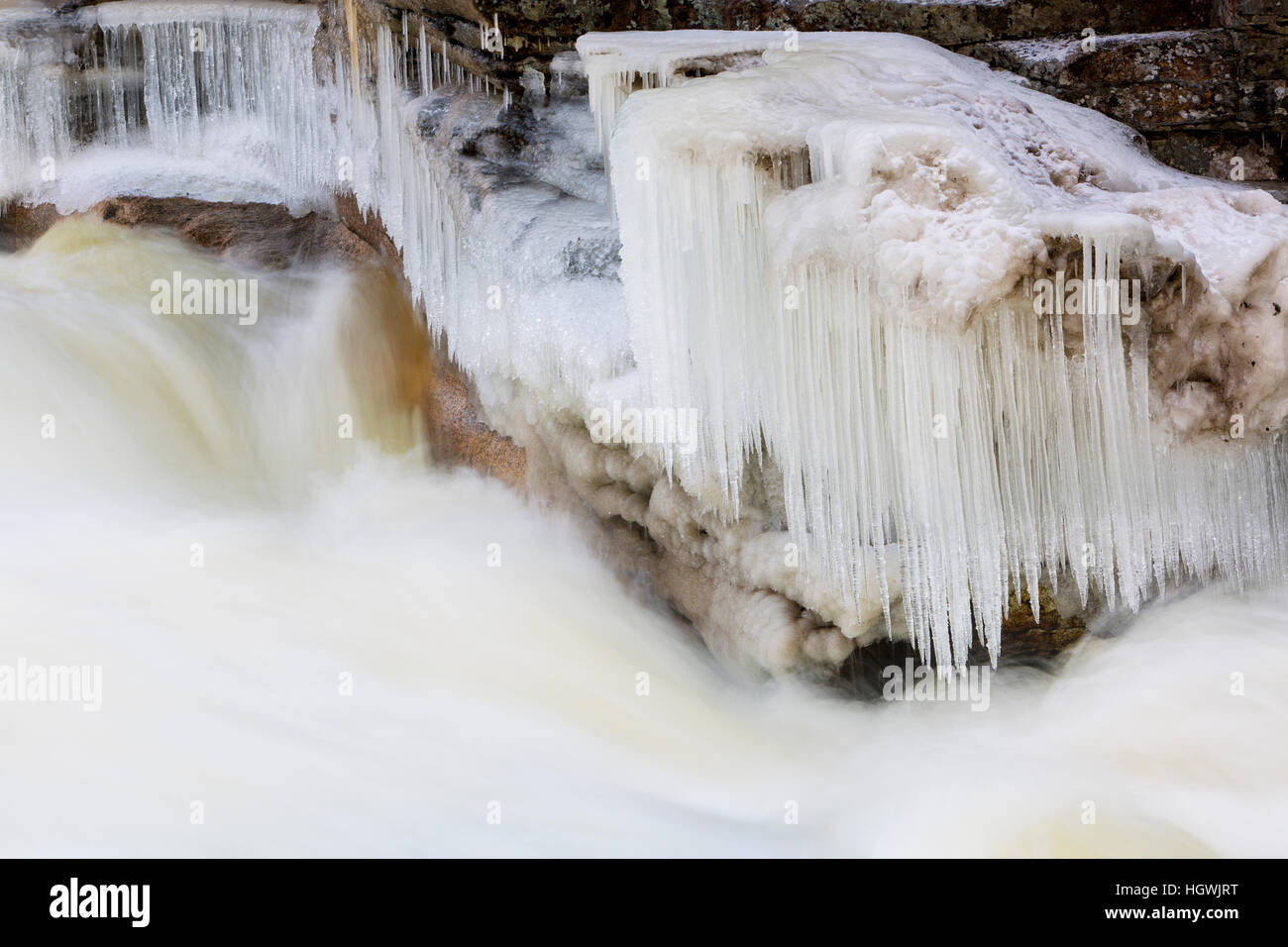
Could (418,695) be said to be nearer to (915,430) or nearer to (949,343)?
(915,430)

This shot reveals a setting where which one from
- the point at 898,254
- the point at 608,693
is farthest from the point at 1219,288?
the point at 608,693

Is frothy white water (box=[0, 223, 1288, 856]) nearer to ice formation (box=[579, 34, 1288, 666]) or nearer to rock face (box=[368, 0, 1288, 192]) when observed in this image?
ice formation (box=[579, 34, 1288, 666])

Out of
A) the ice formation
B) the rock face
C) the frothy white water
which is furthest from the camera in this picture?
the rock face

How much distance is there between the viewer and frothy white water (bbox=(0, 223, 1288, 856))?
321cm

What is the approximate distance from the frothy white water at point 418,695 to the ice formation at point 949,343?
16.8 inches

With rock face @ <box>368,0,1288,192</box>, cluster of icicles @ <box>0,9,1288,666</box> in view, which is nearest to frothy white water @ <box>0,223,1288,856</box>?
cluster of icicles @ <box>0,9,1288,666</box>

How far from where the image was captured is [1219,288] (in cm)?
361

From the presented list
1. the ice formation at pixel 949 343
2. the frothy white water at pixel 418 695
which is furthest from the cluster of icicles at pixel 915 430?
the frothy white water at pixel 418 695

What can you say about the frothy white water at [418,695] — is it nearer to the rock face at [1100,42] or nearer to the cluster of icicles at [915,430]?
the cluster of icicles at [915,430]

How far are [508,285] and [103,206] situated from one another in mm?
3109

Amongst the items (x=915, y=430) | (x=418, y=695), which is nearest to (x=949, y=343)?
(x=915, y=430)

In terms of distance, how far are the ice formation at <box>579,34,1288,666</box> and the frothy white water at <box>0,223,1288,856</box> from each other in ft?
1.40

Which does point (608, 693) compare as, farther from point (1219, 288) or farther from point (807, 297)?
point (1219, 288)

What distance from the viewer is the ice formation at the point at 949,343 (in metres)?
3.46
